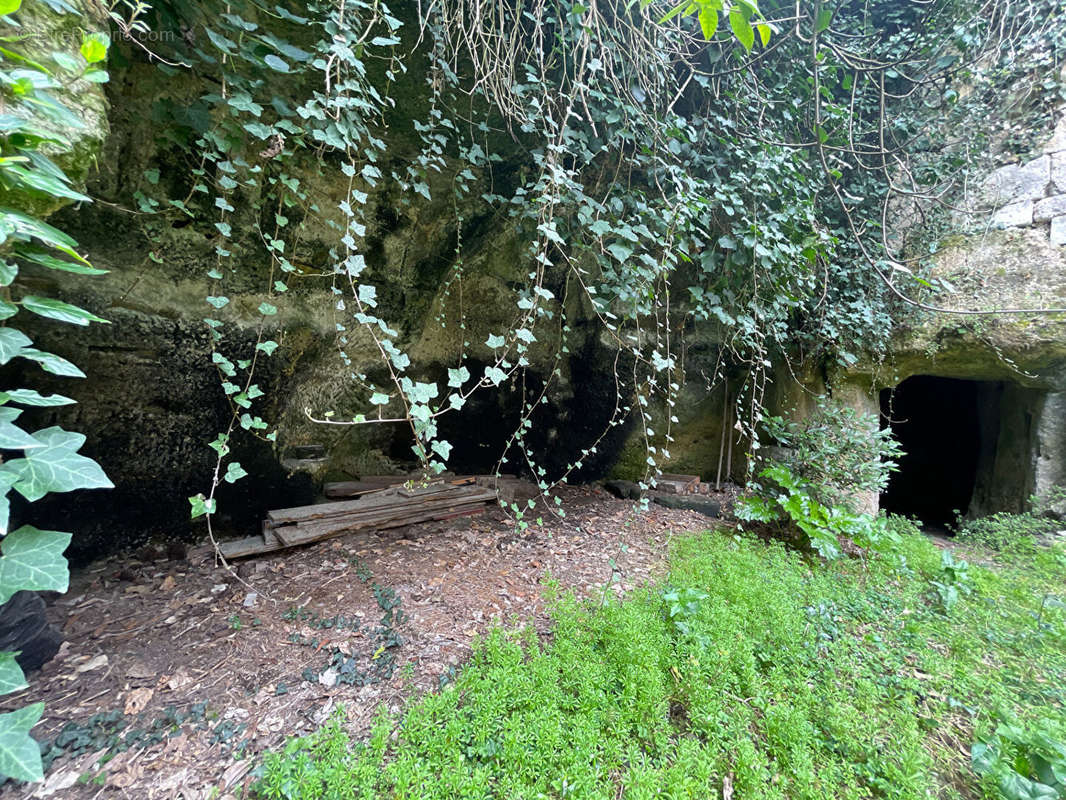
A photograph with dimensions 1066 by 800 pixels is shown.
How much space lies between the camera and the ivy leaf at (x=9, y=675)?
841mm

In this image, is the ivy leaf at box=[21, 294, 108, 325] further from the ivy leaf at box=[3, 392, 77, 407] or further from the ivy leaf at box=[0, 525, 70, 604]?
the ivy leaf at box=[0, 525, 70, 604]

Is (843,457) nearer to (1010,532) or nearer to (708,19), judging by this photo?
(1010,532)

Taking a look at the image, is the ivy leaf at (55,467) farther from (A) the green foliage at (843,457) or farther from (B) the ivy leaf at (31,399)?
(A) the green foliage at (843,457)

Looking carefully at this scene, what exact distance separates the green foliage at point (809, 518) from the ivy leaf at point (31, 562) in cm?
323

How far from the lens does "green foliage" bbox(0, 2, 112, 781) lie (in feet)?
2.72

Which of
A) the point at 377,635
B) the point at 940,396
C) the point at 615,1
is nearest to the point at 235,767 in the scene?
the point at 377,635

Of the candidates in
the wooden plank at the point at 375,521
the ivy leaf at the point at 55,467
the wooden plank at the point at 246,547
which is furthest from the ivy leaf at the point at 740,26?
the wooden plank at the point at 246,547

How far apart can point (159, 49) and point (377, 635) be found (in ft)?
8.85

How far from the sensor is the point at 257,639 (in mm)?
1864

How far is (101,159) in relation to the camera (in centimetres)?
191

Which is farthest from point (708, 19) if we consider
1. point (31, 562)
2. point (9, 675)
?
point (9, 675)

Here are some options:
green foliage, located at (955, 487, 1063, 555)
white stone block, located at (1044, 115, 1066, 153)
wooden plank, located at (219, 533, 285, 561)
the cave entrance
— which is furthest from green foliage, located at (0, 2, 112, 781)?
the cave entrance

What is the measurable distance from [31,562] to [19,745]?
37 centimetres

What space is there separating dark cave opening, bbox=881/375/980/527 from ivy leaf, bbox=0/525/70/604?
28.2 feet
